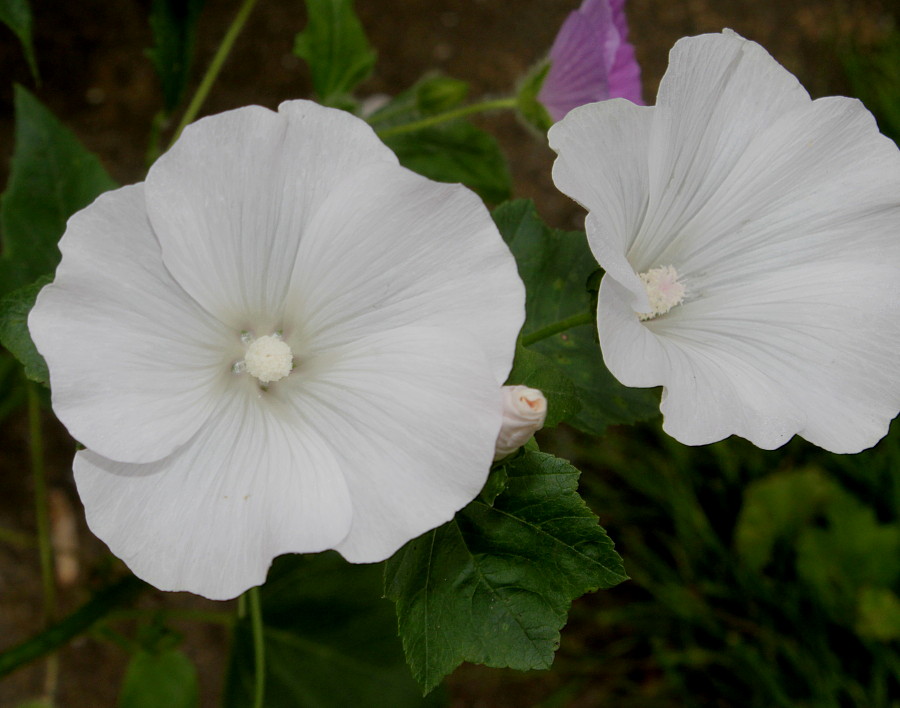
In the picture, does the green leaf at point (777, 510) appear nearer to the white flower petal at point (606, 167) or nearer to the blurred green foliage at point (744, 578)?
the blurred green foliage at point (744, 578)

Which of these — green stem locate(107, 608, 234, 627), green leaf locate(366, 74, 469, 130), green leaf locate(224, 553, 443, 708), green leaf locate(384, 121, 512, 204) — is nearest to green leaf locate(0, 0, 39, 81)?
green leaf locate(366, 74, 469, 130)

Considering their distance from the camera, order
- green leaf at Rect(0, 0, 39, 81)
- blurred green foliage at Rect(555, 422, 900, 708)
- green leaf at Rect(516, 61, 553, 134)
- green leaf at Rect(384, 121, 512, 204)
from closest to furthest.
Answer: green leaf at Rect(0, 0, 39, 81) → green leaf at Rect(516, 61, 553, 134) → green leaf at Rect(384, 121, 512, 204) → blurred green foliage at Rect(555, 422, 900, 708)

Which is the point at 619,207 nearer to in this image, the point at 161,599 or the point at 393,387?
the point at 393,387

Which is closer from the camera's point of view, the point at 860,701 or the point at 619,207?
the point at 619,207

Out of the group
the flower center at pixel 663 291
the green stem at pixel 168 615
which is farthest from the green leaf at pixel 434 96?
the green stem at pixel 168 615

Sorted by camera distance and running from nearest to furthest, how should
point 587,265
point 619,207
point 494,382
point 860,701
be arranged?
point 494,382, point 619,207, point 587,265, point 860,701

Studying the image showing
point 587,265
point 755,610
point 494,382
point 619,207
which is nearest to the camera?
point 494,382

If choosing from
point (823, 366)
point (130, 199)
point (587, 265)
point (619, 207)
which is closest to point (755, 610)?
point (587, 265)

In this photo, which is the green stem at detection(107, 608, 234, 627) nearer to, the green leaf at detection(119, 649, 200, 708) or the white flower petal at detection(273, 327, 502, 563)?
the green leaf at detection(119, 649, 200, 708)
